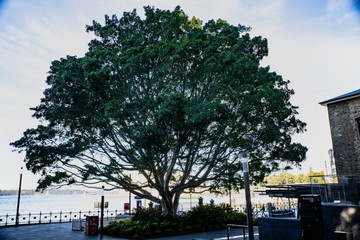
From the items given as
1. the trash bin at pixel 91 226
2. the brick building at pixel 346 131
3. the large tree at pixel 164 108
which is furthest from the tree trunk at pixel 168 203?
the brick building at pixel 346 131

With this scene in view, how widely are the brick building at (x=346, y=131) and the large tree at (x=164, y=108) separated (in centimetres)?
314

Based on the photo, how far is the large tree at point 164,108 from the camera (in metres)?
16.1

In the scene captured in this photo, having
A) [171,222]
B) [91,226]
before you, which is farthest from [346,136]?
[91,226]

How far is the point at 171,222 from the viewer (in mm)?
19219

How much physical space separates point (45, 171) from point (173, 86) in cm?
1082

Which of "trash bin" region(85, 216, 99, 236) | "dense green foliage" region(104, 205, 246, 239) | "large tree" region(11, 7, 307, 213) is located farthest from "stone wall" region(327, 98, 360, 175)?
"trash bin" region(85, 216, 99, 236)

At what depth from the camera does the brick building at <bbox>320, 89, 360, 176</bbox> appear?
19531 millimetres

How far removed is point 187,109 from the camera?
15156mm

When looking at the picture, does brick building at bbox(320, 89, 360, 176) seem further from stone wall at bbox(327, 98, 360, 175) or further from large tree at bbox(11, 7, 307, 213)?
large tree at bbox(11, 7, 307, 213)

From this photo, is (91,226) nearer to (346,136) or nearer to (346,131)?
(346,136)

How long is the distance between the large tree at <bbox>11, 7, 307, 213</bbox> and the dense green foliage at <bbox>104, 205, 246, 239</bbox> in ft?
5.02

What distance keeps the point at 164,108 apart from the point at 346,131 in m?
14.3

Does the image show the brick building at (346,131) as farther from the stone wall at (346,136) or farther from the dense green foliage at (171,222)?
the dense green foliage at (171,222)

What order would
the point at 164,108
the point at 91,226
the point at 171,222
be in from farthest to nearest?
the point at 171,222
the point at 91,226
the point at 164,108
